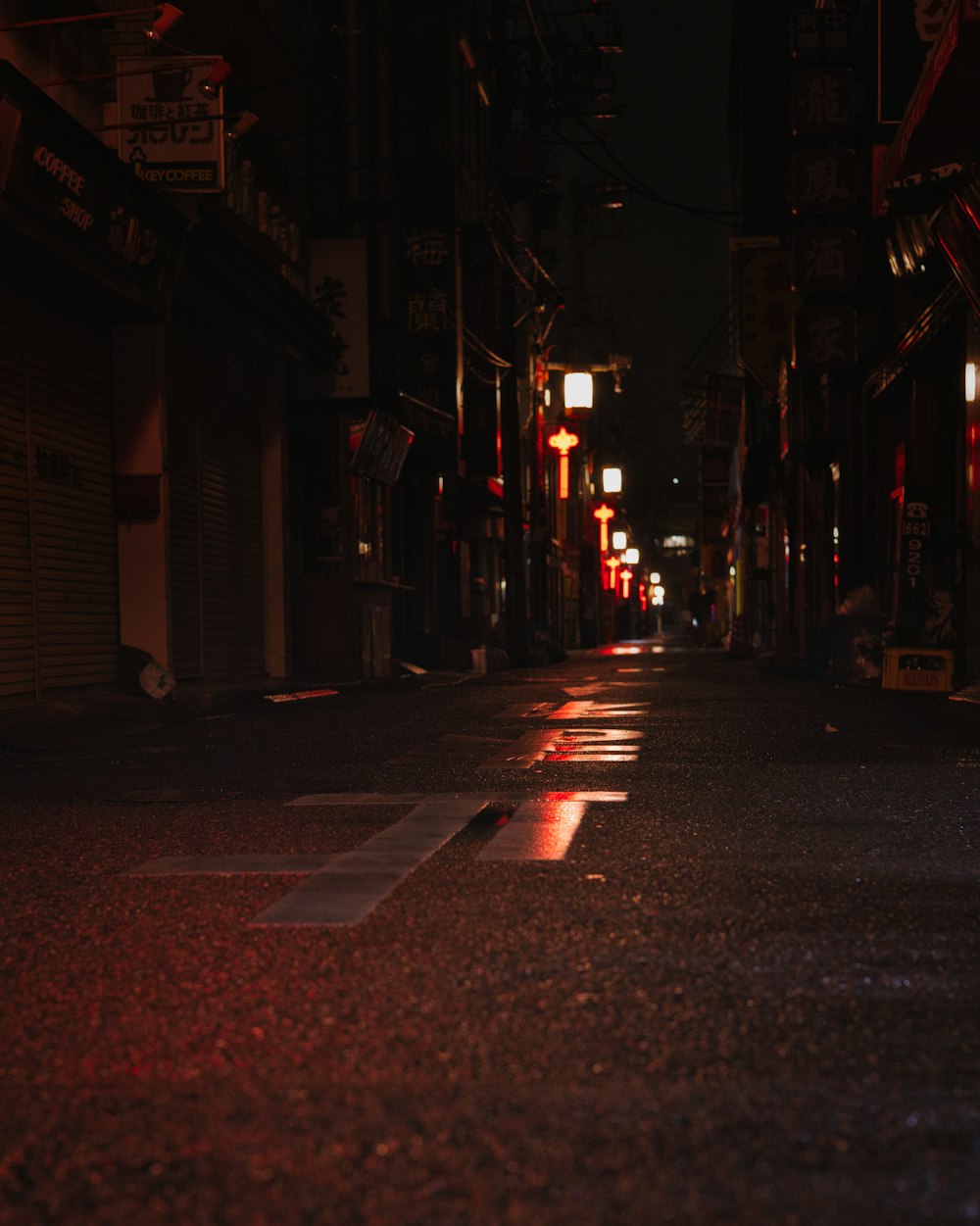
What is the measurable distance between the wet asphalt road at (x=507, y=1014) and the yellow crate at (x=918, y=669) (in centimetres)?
914

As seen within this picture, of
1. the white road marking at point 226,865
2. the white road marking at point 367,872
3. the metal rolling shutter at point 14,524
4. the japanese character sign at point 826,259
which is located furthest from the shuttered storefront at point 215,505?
the white road marking at point 226,865

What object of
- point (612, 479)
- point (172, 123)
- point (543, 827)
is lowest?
point (543, 827)

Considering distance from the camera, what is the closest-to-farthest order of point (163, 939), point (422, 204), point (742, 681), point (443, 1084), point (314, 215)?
point (443, 1084), point (163, 939), point (742, 681), point (314, 215), point (422, 204)

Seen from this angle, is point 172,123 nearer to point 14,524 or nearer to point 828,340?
point 14,524

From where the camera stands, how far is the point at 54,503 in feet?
44.0

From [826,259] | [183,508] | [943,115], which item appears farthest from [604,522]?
[943,115]

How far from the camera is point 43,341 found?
13273 mm

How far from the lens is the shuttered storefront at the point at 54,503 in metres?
12.4

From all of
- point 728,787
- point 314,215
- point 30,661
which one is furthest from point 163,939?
point 314,215

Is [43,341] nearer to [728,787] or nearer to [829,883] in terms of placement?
[728,787]

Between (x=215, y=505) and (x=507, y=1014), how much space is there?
15928 millimetres

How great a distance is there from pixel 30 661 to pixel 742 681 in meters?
9.90

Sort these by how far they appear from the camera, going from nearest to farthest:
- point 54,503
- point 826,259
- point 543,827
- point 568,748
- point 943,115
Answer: point 543,827 < point 568,748 < point 943,115 < point 54,503 < point 826,259

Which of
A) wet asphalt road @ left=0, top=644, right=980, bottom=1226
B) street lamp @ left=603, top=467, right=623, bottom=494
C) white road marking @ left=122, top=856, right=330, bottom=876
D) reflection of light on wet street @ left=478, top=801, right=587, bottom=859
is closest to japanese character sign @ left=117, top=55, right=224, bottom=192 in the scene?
wet asphalt road @ left=0, top=644, right=980, bottom=1226
